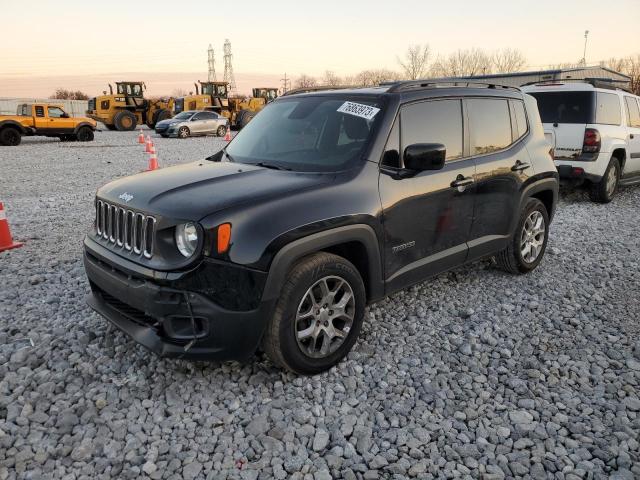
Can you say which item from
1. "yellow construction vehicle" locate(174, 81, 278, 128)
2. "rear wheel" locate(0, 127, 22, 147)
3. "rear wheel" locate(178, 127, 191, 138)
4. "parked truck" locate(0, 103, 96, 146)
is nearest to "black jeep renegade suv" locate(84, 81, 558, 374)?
"rear wheel" locate(0, 127, 22, 147)

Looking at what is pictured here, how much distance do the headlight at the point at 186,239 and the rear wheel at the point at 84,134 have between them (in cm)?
2166

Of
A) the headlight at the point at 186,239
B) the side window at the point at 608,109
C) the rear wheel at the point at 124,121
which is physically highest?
the rear wheel at the point at 124,121

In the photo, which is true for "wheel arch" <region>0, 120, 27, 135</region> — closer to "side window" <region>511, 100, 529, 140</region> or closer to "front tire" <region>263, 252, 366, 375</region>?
"side window" <region>511, 100, 529, 140</region>

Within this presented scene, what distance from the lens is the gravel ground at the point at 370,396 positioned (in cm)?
258

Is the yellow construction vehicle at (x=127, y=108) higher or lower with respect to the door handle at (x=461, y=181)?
higher

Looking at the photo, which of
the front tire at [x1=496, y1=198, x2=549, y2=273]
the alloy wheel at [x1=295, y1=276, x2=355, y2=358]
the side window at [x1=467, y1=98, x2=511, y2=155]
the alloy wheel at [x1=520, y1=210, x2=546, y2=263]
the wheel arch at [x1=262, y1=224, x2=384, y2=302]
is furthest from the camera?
the alloy wheel at [x1=520, y1=210, x2=546, y2=263]

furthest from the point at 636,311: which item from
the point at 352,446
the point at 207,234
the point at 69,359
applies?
the point at 69,359

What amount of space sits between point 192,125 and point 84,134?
17.0 ft

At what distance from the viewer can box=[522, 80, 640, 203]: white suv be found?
8.12m

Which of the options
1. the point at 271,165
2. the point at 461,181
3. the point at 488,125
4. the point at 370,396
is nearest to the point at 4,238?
the point at 271,165

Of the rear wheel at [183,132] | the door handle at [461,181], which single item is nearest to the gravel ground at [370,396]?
the door handle at [461,181]

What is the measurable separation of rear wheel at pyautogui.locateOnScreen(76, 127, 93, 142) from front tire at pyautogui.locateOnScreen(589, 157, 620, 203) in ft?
66.7

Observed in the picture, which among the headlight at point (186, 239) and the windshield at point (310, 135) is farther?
the windshield at point (310, 135)

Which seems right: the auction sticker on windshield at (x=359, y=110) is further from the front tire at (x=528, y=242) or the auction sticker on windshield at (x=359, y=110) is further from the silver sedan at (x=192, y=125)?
the silver sedan at (x=192, y=125)
